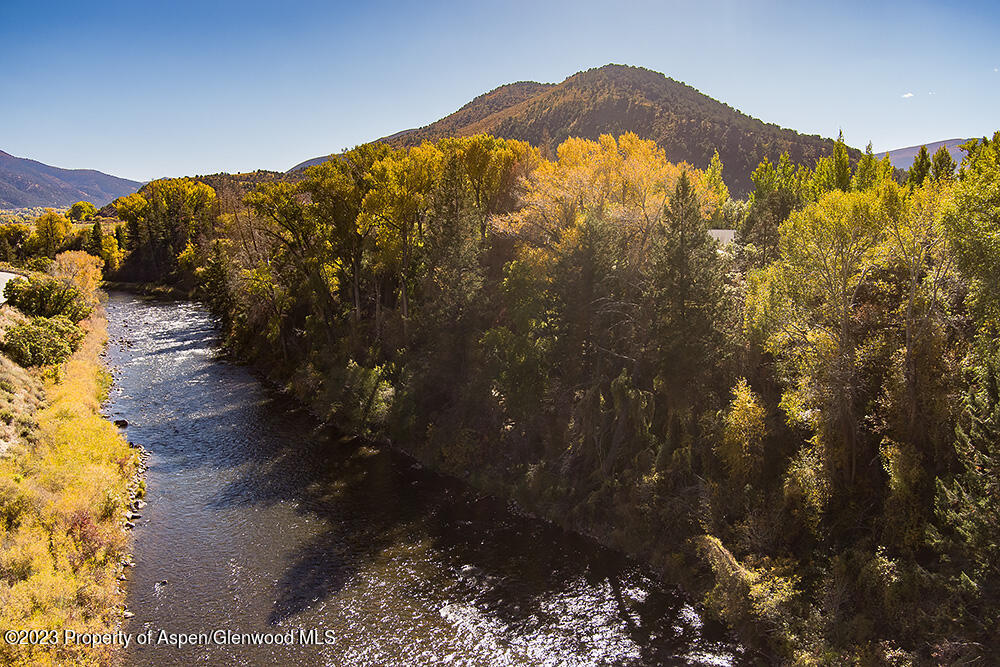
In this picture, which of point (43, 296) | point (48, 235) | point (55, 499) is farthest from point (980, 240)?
point (48, 235)

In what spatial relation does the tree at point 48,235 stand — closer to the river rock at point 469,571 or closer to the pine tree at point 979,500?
the river rock at point 469,571

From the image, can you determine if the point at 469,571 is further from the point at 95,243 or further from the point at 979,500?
the point at 95,243

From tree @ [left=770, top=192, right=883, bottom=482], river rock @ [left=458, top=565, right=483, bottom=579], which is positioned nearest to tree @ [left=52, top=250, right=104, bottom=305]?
river rock @ [left=458, top=565, right=483, bottom=579]

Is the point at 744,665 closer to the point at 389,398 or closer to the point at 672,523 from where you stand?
the point at 672,523

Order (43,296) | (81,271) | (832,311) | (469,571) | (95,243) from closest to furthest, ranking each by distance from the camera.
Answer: (832,311), (469,571), (43,296), (81,271), (95,243)

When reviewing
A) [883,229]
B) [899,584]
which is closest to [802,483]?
[899,584]

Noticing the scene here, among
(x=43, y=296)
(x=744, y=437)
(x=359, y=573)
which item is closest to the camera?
(x=744, y=437)

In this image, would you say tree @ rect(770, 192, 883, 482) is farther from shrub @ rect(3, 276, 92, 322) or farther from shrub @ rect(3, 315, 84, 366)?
shrub @ rect(3, 276, 92, 322)

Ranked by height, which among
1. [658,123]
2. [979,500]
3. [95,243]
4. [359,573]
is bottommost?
[359,573]
